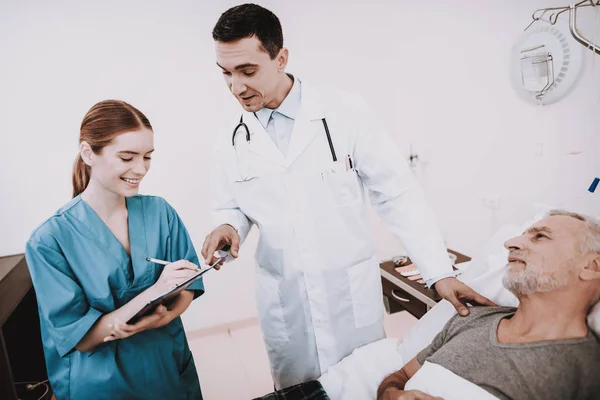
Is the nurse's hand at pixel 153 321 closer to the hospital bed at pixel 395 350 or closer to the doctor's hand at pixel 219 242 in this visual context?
the doctor's hand at pixel 219 242

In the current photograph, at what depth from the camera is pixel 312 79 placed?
6.96ft

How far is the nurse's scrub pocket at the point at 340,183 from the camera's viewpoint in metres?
1.27

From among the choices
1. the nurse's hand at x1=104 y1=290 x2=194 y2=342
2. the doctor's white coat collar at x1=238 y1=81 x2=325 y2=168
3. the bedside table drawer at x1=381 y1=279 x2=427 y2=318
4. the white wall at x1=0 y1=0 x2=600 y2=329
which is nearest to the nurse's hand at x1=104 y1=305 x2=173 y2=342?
the nurse's hand at x1=104 y1=290 x2=194 y2=342

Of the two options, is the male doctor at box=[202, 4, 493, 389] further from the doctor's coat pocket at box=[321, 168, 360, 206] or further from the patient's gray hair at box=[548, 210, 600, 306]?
the patient's gray hair at box=[548, 210, 600, 306]

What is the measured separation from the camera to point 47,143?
1.54m

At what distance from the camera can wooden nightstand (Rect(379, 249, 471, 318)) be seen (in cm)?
175

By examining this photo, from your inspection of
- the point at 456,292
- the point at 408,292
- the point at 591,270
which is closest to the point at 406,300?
the point at 408,292

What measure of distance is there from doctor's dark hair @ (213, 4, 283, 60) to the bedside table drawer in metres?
1.39

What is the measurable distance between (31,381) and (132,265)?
1291mm

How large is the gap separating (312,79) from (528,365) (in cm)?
170

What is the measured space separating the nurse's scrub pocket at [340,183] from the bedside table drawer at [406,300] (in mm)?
844

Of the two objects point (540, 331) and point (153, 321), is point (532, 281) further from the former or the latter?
point (153, 321)

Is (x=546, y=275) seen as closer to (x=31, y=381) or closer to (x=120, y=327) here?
(x=120, y=327)

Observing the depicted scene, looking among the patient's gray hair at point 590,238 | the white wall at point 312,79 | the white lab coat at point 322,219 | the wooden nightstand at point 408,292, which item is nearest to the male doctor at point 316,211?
the white lab coat at point 322,219
